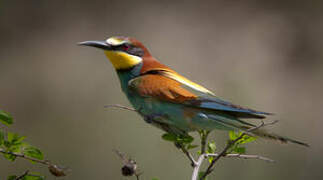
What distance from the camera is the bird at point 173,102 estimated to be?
1342 millimetres

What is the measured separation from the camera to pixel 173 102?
1.41 metres

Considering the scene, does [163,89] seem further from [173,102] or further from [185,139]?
[185,139]

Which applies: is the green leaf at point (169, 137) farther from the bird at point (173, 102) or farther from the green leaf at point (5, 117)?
the green leaf at point (5, 117)

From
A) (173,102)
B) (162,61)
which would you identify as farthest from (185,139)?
(162,61)

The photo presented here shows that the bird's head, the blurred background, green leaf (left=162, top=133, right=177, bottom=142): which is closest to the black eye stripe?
the bird's head

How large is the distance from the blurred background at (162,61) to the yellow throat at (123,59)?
1.11 m

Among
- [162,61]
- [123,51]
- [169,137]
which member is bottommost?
[162,61]

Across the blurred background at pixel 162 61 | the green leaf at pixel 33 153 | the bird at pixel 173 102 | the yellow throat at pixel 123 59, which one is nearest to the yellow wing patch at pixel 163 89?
the bird at pixel 173 102

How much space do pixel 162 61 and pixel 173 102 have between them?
7.22 ft

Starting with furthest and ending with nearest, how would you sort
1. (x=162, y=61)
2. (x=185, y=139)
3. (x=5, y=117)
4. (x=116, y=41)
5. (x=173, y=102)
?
(x=162, y=61), (x=116, y=41), (x=173, y=102), (x=185, y=139), (x=5, y=117)

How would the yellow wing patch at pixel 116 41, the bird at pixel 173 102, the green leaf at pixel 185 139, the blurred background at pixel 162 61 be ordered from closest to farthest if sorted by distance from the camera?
the green leaf at pixel 185 139
the bird at pixel 173 102
the yellow wing patch at pixel 116 41
the blurred background at pixel 162 61

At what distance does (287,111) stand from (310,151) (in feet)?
1.38

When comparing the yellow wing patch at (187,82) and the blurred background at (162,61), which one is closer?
the yellow wing patch at (187,82)

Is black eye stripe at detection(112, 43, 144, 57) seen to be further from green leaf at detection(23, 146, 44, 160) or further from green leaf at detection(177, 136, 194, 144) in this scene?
green leaf at detection(23, 146, 44, 160)
